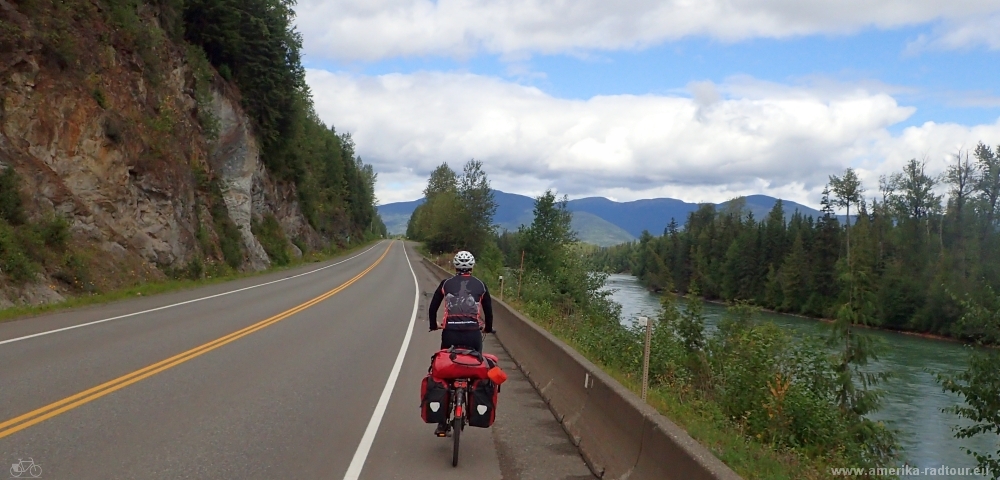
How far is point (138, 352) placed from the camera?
11.6 meters

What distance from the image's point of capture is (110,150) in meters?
25.0

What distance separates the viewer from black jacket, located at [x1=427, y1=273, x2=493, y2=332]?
7219 millimetres

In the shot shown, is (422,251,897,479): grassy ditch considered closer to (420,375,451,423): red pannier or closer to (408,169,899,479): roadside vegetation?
(408,169,899,479): roadside vegetation

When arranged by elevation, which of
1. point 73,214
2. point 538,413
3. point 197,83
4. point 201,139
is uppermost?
point 197,83

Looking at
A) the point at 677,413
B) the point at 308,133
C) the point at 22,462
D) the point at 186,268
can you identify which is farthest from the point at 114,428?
the point at 308,133

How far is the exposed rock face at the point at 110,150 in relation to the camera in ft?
69.6

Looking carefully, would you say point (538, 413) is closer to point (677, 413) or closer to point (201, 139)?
point (677, 413)

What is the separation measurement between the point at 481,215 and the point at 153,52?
37531 mm

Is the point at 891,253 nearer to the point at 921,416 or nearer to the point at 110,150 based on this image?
the point at 921,416

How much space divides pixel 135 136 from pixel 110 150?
2282mm

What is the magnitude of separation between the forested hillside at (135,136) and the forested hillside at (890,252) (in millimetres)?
17991

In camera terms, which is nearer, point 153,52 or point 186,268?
point 186,268

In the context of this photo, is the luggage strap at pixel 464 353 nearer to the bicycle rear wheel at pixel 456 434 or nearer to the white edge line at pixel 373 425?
the bicycle rear wheel at pixel 456 434

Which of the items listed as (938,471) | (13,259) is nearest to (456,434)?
(938,471)
